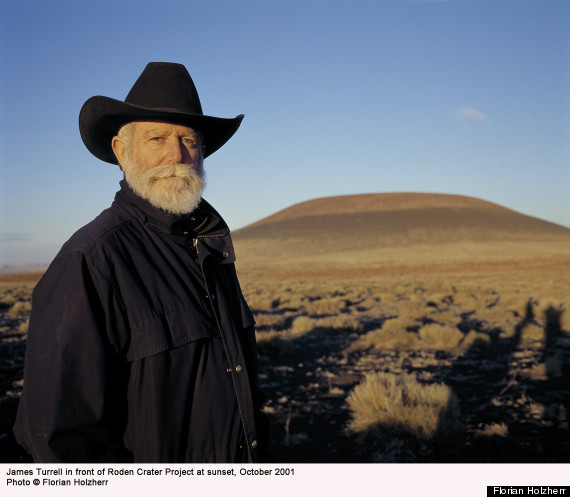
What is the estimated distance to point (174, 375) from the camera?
5.87ft

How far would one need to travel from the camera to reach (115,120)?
242 cm

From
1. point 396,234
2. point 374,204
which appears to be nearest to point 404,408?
point 396,234

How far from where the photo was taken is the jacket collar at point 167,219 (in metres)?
2.06

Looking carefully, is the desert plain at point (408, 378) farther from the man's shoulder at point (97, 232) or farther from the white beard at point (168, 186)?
the man's shoulder at point (97, 232)

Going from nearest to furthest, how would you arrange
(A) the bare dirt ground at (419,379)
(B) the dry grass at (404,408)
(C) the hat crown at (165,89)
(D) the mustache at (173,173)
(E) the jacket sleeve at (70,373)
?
(E) the jacket sleeve at (70,373) < (D) the mustache at (173,173) < (C) the hat crown at (165,89) < (A) the bare dirt ground at (419,379) < (B) the dry grass at (404,408)

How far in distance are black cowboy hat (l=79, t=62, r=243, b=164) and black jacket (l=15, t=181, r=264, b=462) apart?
43 cm

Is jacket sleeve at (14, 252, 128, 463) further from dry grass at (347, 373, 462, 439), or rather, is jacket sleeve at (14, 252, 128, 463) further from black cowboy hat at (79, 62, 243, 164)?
dry grass at (347, 373, 462, 439)

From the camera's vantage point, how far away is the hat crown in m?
2.33

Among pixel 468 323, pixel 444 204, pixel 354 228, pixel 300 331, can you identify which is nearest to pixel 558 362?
pixel 468 323

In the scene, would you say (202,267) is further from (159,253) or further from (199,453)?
(199,453)

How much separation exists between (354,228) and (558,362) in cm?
8167

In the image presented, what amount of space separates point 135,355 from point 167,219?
62cm

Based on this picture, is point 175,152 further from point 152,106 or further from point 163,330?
point 163,330
